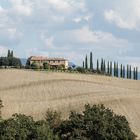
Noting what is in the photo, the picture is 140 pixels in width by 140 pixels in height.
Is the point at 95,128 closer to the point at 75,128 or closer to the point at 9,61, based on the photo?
the point at 75,128

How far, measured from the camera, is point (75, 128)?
72875mm

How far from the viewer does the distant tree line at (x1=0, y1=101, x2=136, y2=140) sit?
67562 millimetres

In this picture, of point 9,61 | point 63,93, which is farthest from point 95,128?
point 9,61

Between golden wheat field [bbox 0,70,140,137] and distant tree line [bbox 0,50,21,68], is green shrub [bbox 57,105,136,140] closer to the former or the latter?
golden wheat field [bbox 0,70,140,137]

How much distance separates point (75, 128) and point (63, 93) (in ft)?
116

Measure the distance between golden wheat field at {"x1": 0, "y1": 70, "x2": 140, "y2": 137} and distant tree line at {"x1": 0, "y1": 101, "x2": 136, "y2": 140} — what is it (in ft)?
41.1

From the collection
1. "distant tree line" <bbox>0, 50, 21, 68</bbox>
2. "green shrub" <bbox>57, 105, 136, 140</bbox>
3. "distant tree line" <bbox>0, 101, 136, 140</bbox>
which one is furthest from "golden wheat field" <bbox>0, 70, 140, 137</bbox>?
"distant tree line" <bbox>0, 50, 21, 68</bbox>

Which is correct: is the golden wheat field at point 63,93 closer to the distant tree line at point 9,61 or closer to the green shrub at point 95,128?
the green shrub at point 95,128

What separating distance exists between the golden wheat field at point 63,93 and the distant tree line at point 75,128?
1252 cm

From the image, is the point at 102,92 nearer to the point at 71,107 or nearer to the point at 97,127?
the point at 71,107

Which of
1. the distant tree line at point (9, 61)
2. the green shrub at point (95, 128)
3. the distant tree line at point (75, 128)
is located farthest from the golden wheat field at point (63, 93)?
the distant tree line at point (9, 61)

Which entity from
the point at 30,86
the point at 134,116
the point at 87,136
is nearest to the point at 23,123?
the point at 87,136

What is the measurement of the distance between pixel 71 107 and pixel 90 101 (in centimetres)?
504

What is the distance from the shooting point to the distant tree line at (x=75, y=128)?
2660 inches
